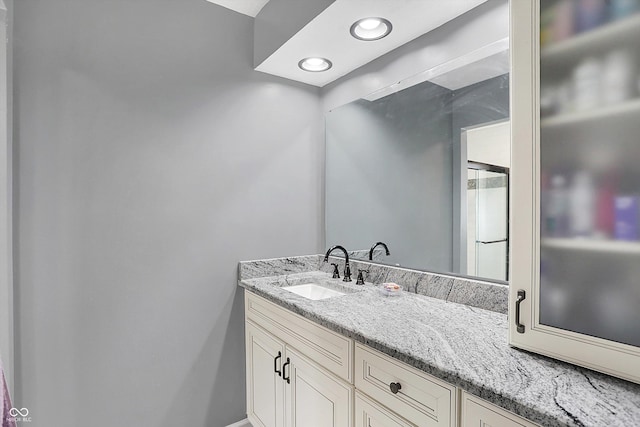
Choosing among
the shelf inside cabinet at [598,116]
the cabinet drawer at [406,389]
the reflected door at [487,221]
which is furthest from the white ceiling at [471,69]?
the cabinet drawer at [406,389]

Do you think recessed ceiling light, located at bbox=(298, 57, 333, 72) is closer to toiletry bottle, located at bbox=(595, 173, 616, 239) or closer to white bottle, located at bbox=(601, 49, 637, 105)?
white bottle, located at bbox=(601, 49, 637, 105)

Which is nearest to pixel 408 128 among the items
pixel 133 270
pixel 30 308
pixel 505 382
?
pixel 505 382

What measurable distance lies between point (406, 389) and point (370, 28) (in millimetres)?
1607

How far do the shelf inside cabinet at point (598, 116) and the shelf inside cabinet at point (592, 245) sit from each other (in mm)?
289

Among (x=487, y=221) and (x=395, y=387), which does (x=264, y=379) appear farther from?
(x=487, y=221)

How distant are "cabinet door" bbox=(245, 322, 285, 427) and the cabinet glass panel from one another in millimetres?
1247

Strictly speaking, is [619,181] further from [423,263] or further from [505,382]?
[423,263]

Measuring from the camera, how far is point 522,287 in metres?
0.95

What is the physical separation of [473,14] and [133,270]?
2.09m

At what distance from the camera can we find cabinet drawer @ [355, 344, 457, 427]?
89 centimetres

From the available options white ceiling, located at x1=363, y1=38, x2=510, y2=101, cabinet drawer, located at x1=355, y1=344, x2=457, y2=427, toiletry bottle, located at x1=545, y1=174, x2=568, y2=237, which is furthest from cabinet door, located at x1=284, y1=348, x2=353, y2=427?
white ceiling, located at x1=363, y1=38, x2=510, y2=101

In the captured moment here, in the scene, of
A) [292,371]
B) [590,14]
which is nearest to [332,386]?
[292,371]

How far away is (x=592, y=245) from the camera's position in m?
0.83

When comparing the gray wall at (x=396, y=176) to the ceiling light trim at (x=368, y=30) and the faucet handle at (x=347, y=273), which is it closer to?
the faucet handle at (x=347, y=273)
